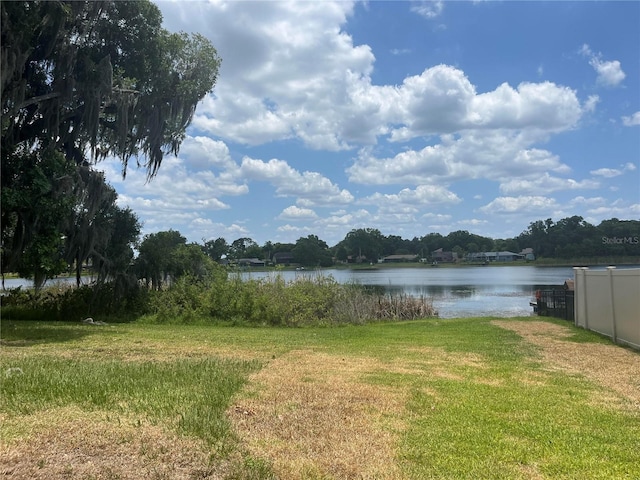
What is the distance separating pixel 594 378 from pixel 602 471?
148 inches

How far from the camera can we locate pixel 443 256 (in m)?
104

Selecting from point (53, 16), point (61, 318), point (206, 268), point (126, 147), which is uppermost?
point (53, 16)

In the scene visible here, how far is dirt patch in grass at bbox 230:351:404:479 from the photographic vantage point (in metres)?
3.48

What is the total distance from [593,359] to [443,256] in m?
97.8

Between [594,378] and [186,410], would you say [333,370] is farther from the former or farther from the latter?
[594,378]

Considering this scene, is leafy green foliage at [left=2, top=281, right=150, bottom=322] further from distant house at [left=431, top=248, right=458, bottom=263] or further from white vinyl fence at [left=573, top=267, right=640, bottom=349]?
distant house at [left=431, top=248, right=458, bottom=263]

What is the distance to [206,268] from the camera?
19.9 meters

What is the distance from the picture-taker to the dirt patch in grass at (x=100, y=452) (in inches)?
127

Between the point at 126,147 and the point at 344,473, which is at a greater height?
the point at 126,147

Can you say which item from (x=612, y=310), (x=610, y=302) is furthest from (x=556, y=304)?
(x=612, y=310)

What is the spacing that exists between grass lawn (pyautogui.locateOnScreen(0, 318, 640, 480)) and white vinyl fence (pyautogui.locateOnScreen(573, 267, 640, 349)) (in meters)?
2.02

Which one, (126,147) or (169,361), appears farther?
(126,147)

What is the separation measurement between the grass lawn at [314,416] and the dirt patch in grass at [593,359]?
54mm

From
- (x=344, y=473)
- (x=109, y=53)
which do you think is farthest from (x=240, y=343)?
(x=109, y=53)
